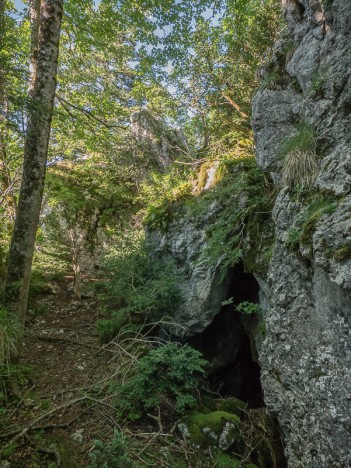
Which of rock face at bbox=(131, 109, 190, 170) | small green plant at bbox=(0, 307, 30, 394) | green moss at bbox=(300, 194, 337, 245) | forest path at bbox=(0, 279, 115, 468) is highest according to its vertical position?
rock face at bbox=(131, 109, 190, 170)

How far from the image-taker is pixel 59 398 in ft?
13.5

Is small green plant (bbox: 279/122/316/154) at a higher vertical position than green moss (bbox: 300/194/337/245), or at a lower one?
higher

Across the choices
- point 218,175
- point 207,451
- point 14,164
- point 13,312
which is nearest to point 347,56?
point 218,175

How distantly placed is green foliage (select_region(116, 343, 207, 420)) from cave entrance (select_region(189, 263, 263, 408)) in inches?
76.1

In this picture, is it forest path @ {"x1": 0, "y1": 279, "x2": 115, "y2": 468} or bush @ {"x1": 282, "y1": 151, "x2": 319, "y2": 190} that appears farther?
bush @ {"x1": 282, "y1": 151, "x2": 319, "y2": 190}

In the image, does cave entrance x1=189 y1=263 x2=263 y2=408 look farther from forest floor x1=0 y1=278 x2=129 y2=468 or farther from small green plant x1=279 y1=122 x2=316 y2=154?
small green plant x1=279 y1=122 x2=316 y2=154

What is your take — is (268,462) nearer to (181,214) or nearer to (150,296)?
(150,296)

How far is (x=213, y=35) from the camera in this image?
7457 mm

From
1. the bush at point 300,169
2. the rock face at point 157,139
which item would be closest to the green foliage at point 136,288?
the bush at point 300,169

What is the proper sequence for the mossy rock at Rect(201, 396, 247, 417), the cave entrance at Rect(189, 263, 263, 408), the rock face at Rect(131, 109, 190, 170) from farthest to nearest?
the rock face at Rect(131, 109, 190, 170) < the cave entrance at Rect(189, 263, 263, 408) < the mossy rock at Rect(201, 396, 247, 417)

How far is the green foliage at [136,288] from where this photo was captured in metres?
5.92

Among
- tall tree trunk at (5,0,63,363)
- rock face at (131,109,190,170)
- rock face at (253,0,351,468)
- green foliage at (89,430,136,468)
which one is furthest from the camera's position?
rock face at (131,109,190,170)

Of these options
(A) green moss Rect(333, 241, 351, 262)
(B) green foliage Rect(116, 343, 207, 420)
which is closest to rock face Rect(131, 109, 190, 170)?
(B) green foliage Rect(116, 343, 207, 420)

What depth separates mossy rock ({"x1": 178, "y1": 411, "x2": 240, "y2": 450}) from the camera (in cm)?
374
